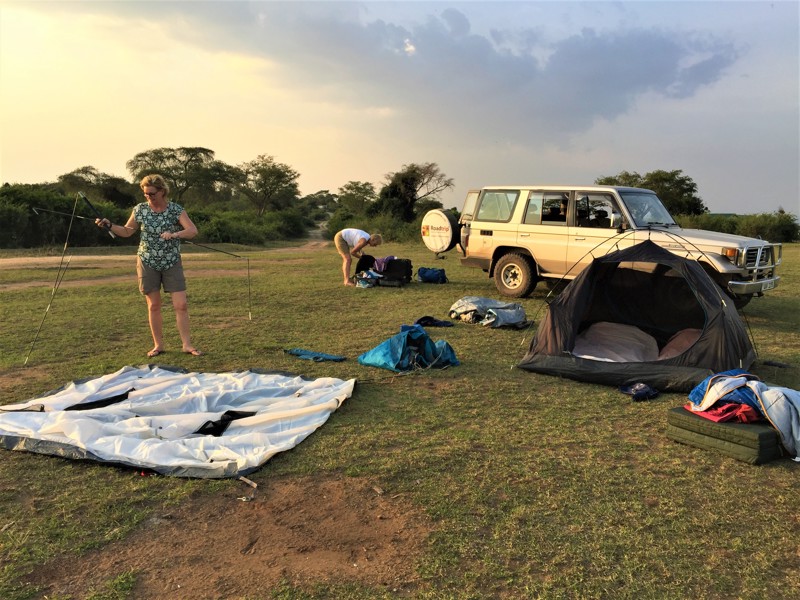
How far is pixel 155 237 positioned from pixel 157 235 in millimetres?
30

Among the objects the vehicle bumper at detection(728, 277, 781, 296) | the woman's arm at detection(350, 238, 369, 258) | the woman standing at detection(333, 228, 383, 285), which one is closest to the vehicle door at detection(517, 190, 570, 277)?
the vehicle bumper at detection(728, 277, 781, 296)

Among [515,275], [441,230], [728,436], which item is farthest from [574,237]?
[728,436]

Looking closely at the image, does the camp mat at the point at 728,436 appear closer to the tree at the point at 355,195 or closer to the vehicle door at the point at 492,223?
the vehicle door at the point at 492,223

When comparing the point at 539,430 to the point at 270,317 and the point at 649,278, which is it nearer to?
the point at 649,278

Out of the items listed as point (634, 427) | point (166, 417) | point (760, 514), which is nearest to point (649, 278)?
point (634, 427)

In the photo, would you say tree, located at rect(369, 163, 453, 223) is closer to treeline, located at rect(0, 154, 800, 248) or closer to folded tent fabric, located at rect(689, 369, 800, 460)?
treeline, located at rect(0, 154, 800, 248)

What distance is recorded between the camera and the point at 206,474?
339cm

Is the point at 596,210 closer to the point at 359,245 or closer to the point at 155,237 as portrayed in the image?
the point at 359,245

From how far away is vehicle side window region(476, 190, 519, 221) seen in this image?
10.2 meters

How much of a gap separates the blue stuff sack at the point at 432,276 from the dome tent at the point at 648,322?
5.44m

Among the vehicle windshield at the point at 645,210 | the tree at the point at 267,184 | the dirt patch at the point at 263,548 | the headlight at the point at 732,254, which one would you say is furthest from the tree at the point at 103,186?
the dirt patch at the point at 263,548

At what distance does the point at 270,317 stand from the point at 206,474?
5360 millimetres

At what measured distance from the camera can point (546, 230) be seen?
9648mm

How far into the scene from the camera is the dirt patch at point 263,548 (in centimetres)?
249
